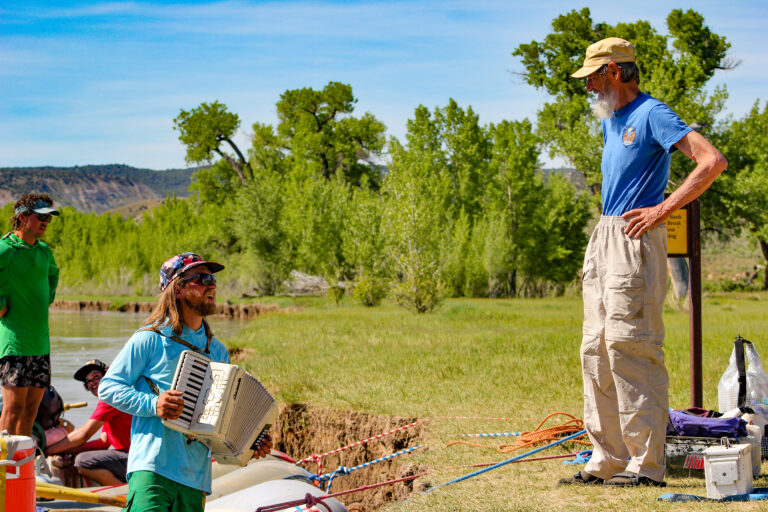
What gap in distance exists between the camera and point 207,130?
65.8 metres

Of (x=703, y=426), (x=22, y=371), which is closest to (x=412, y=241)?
(x=22, y=371)

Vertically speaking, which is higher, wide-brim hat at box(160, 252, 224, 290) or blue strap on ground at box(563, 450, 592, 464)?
wide-brim hat at box(160, 252, 224, 290)

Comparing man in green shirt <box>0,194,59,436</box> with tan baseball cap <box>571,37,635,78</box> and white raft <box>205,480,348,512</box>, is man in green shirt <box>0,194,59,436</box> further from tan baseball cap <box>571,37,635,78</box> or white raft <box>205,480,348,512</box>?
tan baseball cap <box>571,37,635,78</box>

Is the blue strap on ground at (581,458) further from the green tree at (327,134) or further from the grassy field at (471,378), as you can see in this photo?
the green tree at (327,134)

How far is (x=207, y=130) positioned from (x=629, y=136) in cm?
6260

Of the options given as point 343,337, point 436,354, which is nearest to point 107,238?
point 343,337

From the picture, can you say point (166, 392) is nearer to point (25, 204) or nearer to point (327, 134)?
point (25, 204)

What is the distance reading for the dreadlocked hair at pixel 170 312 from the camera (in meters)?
4.32

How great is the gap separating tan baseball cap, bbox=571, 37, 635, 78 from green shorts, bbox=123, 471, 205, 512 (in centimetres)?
354

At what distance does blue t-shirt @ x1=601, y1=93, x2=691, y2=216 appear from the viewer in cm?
546

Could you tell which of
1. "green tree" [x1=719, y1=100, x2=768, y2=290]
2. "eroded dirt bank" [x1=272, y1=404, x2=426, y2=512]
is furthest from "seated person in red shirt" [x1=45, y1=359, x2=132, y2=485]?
"green tree" [x1=719, y1=100, x2=768, y2=290]

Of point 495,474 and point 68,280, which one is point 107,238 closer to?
point 68,280

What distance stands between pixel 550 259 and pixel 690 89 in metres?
12.0

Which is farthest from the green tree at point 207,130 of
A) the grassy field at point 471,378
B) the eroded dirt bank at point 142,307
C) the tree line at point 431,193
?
the grassy field at point 471,378
